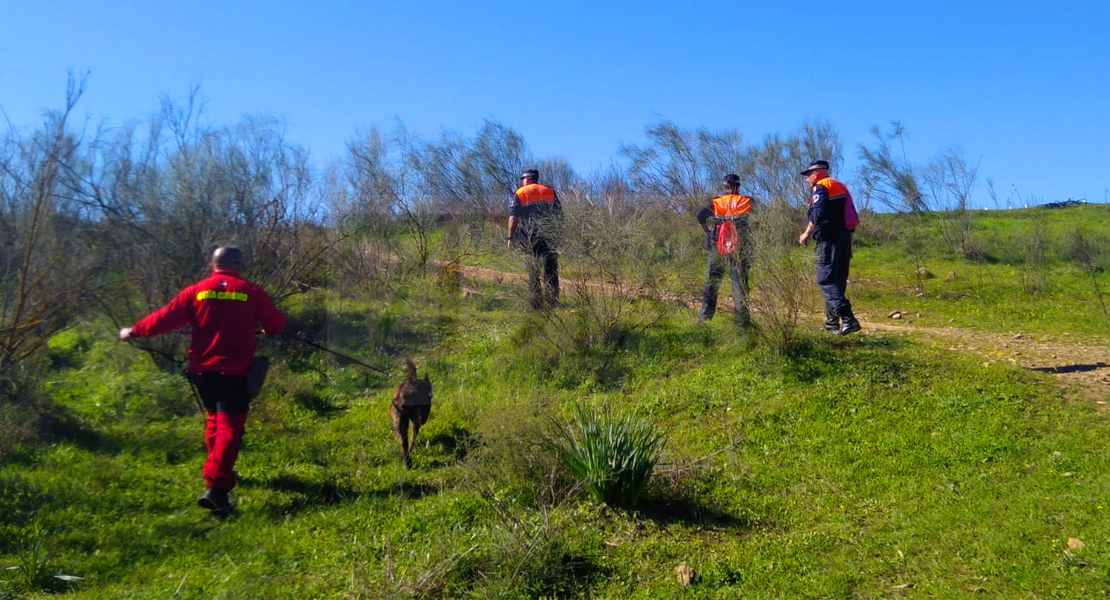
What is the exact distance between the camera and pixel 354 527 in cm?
501

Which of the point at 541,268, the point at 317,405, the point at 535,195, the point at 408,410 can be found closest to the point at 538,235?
the point at 541,268

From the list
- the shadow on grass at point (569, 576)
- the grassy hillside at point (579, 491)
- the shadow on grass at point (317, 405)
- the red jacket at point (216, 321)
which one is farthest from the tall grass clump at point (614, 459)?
the shadow on grass at point (317, 405)

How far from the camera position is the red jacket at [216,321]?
5.15 metres

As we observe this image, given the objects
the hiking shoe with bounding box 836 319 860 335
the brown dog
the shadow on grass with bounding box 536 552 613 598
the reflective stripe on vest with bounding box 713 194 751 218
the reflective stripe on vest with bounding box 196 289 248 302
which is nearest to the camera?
the shadow on grass with bounding box 536 552 613 598

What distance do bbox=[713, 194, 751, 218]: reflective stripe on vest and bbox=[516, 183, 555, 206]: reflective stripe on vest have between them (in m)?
1.78

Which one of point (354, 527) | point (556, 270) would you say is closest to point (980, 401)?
point (556, 270)

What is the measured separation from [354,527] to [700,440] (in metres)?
2.51

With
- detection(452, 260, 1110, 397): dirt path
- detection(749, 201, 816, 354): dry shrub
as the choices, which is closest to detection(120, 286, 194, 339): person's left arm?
detection(452, 260, 1110, 397): dirt path

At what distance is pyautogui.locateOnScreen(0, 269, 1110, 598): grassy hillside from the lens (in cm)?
426

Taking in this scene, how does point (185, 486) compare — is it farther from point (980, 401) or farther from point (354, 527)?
point (980, 401)

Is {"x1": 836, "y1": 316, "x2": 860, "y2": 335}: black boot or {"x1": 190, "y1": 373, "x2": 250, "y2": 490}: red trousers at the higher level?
{"x1": 836, "y1": 316, "x2": 860, "y2": 335}: black boot

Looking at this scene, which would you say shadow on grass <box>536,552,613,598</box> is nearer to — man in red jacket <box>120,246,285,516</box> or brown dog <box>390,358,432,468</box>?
brown dog <box>390,358,432,468</box>

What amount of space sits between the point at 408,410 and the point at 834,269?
393cm

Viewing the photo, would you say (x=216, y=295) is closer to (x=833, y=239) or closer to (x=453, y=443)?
(x=453, y=443)
